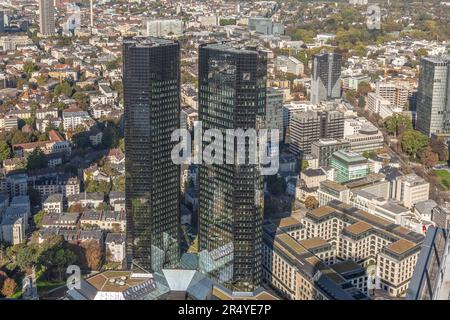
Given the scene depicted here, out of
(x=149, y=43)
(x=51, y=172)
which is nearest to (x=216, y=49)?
(x=149, y=43)

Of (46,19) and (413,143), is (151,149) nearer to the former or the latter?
(413,143)

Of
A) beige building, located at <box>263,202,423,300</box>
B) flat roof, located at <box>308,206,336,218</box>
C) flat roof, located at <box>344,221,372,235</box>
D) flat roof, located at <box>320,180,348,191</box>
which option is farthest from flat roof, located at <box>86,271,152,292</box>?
flat roof, located at <box>320,180,348,191</box>

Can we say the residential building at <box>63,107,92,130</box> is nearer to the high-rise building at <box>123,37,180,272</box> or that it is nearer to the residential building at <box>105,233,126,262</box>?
the residential building at <box>105,233,126,262</box>

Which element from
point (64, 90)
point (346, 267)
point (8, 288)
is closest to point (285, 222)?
point (346, 267)

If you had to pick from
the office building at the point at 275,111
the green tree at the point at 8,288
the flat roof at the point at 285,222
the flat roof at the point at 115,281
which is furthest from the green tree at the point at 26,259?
the office building at the point at 275,111

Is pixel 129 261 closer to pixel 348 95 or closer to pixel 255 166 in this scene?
pixel 255 166

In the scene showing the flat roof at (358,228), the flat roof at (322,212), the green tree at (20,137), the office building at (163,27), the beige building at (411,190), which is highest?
the office building at (163,27)

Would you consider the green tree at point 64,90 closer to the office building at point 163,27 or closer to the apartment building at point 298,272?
the office building at point 163,27
